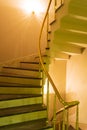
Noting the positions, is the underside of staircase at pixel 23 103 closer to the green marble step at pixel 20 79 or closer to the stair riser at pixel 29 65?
the green marble step at pixel 20 79

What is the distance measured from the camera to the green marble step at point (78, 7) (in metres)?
2.47

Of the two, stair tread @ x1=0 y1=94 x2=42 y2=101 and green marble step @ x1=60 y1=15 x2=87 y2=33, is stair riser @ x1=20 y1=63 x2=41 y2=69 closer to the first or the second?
stair tread @ x1=0 y1=94 x2=42 y2=101

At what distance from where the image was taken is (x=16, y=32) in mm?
4801

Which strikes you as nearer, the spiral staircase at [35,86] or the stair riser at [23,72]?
the spiral staircase at [35,86]

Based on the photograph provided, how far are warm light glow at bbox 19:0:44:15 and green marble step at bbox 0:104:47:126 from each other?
262cm

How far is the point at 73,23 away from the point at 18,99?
1.47 metres

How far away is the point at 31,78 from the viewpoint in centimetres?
358

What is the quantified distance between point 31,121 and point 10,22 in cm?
265

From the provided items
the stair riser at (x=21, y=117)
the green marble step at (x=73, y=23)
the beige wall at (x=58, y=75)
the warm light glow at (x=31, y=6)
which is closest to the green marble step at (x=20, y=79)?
the stair riser at (x=21, y=117)

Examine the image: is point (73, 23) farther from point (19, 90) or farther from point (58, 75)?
point (58, 75)

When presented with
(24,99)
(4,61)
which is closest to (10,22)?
(4,61)

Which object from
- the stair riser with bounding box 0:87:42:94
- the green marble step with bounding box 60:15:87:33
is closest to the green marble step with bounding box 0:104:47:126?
the stair riser with bounding box 0:87:42:94

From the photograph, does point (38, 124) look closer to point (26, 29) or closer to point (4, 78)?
point (4, 78)

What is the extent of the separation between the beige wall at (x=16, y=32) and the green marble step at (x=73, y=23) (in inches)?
73.7
